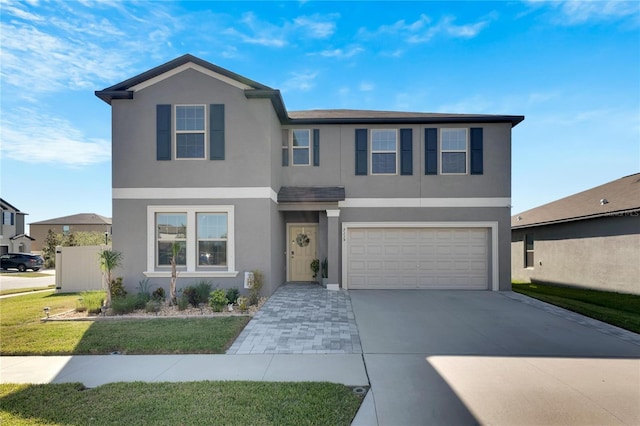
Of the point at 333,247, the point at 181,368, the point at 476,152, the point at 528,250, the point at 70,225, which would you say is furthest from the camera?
the point at 70,225

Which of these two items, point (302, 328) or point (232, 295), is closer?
point (302, 328)

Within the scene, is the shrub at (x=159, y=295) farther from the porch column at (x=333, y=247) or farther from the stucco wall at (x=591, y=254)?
the stucco wall at (x=591, y=254)

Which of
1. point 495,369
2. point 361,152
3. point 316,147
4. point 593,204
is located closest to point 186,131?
point 316,147

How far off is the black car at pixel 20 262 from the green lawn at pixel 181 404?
90.3ft

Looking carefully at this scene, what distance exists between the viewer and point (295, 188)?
40.5 ft

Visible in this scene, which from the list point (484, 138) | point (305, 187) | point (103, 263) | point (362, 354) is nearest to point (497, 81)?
point (484, 138)

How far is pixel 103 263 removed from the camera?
9000 millimetres

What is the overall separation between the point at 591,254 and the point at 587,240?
0.61 metres

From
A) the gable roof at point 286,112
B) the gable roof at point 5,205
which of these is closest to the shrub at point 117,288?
the gable roof at point 286,112

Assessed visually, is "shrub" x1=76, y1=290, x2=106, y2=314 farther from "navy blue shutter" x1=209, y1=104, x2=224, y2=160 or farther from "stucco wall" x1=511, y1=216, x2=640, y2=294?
"stucco wall" x1=511, y1=216, x2=640, y2=294

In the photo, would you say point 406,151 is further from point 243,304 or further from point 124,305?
point 124,305

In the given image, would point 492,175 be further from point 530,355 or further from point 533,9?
point 530,355

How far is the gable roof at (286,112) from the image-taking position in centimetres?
1021

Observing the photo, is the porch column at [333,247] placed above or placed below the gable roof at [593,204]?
below
